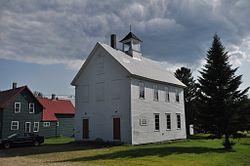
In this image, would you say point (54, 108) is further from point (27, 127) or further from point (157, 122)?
point (157, 122)

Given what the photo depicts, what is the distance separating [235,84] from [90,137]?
14.7 meters

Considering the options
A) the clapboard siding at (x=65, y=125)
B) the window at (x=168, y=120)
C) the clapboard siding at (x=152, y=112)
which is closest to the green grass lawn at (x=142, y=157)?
the clapboard siding at (x=152, y=112)

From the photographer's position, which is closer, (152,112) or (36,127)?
(152,112)

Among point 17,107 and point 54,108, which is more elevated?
point 54,108

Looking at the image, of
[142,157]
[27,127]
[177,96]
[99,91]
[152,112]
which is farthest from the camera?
[27,127]

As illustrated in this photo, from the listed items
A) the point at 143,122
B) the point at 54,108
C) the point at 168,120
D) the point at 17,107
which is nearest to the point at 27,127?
the point at 17,107

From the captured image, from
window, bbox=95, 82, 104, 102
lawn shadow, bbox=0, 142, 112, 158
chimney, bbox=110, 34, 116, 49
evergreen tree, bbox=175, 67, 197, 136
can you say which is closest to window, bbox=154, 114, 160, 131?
window, bbox=95, 82, 104, 102

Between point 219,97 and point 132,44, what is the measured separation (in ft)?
43.3

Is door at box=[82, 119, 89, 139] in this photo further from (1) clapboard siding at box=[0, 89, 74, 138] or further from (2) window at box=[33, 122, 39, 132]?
(2) window at box=[33, 122, 39, 132]

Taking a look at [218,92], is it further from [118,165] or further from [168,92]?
[118,165]

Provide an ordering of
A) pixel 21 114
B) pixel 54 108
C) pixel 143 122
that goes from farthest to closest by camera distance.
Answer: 1. pixel 54 108
2. pixel 21 114
3. pixel 143 122

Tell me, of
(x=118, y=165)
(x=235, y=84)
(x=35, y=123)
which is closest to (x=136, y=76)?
(x=235, y=84)

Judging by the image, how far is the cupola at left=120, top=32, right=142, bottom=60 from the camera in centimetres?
3262

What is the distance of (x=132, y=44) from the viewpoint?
32781 mm
